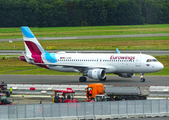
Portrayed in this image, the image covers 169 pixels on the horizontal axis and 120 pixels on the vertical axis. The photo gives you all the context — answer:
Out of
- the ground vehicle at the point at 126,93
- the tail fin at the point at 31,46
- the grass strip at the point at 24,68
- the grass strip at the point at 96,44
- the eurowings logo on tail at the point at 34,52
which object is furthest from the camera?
the grass strip at the point at 96,44

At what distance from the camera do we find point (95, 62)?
57906 mm

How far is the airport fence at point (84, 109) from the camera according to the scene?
96.9 ft

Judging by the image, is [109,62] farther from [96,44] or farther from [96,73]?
[96,44]

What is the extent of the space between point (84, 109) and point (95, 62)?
89.4 feet

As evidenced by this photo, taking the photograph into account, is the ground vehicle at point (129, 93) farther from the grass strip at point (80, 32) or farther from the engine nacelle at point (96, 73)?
the grass strip at point (80, 32)

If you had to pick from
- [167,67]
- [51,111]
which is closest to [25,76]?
[167,67]

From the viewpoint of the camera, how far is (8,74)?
6612 cm

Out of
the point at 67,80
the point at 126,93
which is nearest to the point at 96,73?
the point at 67,80

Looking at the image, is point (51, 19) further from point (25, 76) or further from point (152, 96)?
point (152, 96)

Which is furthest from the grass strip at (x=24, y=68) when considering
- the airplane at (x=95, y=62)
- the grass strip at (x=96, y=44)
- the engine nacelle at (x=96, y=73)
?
the grass strip at (x=96, y=44)

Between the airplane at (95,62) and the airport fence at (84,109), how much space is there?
22907 mm

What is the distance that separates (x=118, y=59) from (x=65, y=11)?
143 metres

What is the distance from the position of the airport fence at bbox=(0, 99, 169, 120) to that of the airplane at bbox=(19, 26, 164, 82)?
75.2 ft

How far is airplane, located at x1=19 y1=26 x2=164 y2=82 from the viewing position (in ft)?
181
